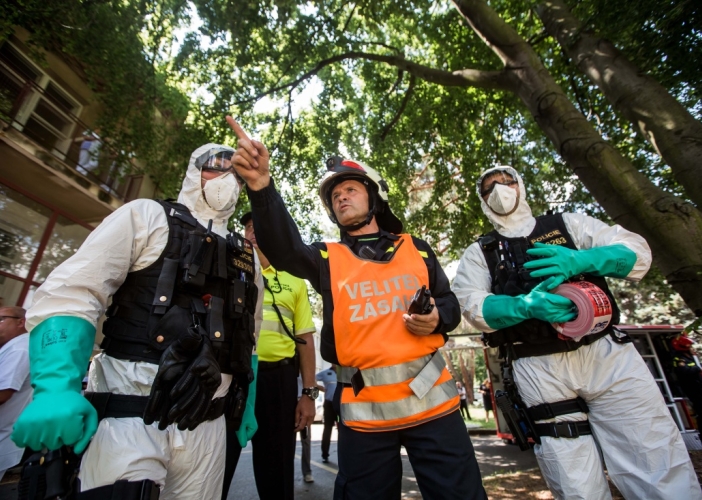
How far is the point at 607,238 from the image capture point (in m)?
2.47

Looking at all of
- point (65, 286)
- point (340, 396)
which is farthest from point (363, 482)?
point (65, 286)

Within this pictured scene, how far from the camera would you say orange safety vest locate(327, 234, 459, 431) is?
66.5 inches

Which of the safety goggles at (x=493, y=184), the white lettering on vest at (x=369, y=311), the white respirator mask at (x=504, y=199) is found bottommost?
the white lettering on vest at (x=369, y=311)

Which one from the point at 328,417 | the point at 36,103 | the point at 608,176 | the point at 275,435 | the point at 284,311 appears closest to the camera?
the point at 275,435

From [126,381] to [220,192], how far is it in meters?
1.10

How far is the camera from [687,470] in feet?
5.98

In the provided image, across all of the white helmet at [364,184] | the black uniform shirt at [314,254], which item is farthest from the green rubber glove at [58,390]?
the white helmet at [364,184]

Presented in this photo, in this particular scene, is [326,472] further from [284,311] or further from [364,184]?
[364,184]

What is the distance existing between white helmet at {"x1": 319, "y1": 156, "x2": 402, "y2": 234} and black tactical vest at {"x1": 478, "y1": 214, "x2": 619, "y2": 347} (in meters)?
0.75

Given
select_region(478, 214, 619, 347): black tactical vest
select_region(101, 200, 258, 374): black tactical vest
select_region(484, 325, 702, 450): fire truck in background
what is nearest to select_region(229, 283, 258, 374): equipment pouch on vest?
select_region(101, 200, 258, 374): black tactical vest

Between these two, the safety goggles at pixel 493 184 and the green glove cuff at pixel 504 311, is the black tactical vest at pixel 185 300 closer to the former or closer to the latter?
the green glove cuff at pixel 504 311

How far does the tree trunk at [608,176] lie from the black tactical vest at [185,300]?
353 centimetres

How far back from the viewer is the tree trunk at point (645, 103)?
12.1 feet

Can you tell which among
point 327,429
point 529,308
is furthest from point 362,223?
point 327,429
